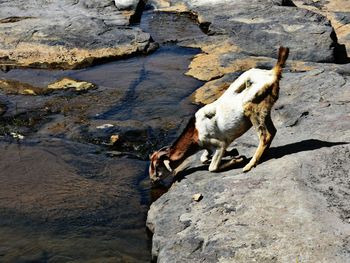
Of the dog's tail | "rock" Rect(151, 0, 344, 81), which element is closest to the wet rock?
the dog's tail

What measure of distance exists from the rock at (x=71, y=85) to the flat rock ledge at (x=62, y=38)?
1115 millimetres

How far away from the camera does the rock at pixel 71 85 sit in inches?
453

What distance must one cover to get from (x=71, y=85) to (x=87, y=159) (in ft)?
11.7

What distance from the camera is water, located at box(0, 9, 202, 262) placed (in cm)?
653

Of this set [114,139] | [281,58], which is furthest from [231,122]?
[114,139]

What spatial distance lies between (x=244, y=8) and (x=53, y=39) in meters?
5.47

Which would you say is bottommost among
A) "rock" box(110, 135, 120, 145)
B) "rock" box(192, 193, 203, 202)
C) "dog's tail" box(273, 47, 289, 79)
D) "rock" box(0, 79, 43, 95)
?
"rock" box(0, 79, 43, 95)

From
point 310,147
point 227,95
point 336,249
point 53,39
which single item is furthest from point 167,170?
point 53,39

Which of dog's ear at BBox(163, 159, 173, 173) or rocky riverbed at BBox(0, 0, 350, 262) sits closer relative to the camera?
rocky riverbed at BBox(0, 0, 350, 262)

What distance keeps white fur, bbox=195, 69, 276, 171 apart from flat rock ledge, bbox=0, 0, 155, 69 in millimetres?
7083

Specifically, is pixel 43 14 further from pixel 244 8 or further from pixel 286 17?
pixel 286 17

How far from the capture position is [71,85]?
38.2ft

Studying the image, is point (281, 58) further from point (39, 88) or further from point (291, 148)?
point (39, 88)

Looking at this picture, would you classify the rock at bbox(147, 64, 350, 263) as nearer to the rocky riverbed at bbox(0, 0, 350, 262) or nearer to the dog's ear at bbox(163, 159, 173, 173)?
the rocky riverbed at bbox(0, 0, 350, 262)
